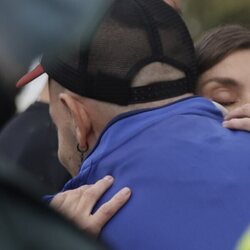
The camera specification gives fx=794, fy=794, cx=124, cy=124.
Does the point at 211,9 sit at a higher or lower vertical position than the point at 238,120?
lower

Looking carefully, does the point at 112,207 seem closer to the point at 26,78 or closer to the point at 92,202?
the point at 92,202

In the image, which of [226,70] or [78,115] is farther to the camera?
[226,70]

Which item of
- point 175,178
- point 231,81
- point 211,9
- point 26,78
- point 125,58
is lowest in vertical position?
point 211,9

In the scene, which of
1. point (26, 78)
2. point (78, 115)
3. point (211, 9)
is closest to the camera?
point (26, 78)

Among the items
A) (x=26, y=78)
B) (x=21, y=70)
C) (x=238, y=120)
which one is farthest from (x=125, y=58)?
(x=21, y=70)

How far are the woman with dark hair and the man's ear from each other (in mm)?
350

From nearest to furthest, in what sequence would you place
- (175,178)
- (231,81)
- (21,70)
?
(21,70), (175,178), (231,81)

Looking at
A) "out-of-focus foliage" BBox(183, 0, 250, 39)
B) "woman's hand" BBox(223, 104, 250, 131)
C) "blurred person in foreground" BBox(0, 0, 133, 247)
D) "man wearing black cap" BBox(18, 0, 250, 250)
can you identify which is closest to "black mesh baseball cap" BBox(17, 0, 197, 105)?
"man wearing black cap" BBox(18, 0, 250, 250)

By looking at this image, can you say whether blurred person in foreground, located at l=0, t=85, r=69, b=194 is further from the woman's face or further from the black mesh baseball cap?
the black mesh baseball cap

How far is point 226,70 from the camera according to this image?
7.18ft

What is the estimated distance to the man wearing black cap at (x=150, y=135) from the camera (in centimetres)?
159

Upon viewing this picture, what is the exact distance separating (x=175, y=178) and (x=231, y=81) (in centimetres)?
62

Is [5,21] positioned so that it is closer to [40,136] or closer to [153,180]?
[153,180]

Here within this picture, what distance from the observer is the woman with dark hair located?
2.15m
